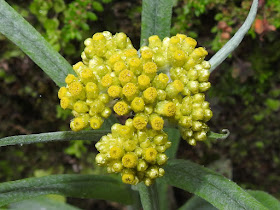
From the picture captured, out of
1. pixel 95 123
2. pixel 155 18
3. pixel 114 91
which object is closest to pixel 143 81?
pixel 114 91

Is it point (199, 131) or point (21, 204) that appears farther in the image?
point (21, 204)

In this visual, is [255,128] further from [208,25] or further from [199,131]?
[199,131]

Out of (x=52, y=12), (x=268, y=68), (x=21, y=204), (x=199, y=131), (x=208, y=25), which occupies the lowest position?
(x=199, y=131)

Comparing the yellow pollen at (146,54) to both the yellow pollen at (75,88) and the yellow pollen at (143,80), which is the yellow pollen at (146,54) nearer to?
the yellow pollen at (143,80)

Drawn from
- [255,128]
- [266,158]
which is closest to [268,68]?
[255,128]

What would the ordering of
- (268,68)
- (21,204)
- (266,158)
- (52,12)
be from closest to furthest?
(21,204) < (52,12) < (268,68) < (266,158)

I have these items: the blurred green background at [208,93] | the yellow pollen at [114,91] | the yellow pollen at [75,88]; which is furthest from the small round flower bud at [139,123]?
the blurred green background at [208,93]

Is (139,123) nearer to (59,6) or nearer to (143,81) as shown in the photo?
(143,81)

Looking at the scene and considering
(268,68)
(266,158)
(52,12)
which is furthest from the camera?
(266,158)
